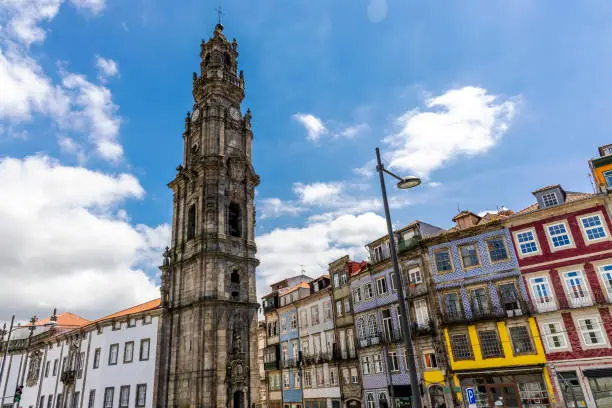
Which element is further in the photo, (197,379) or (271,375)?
(271,375)

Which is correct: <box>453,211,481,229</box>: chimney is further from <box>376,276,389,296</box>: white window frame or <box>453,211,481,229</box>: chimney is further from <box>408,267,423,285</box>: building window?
<box>376,276,389,296</box>: white window frame

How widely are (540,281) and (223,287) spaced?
23599mm

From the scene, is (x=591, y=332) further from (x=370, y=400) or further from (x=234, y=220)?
(x=234, y=220)

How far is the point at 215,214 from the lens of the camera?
36750mm

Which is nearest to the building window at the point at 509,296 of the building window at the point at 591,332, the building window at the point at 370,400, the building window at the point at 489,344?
the building window at the point at 489,344

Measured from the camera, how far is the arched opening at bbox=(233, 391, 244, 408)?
32.2 m

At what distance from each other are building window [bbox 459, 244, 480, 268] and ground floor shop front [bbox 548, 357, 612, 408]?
25.1ft

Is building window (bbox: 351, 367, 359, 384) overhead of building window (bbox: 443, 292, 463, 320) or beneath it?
beneath

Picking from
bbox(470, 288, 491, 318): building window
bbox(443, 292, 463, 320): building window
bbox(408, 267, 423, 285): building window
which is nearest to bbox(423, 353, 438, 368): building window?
bbox(443, 292, 463, 320): building window

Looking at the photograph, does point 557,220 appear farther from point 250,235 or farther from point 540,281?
point 250,235

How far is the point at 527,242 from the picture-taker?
89.4 feet

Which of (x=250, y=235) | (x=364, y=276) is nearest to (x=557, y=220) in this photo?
(x=364, y=276)

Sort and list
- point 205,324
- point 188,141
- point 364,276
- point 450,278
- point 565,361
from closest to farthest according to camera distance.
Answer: point 565,361, point 450,278, point 205,324, point 364,276, point 188,141

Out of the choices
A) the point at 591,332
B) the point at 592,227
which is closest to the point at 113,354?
the point at 591,332
